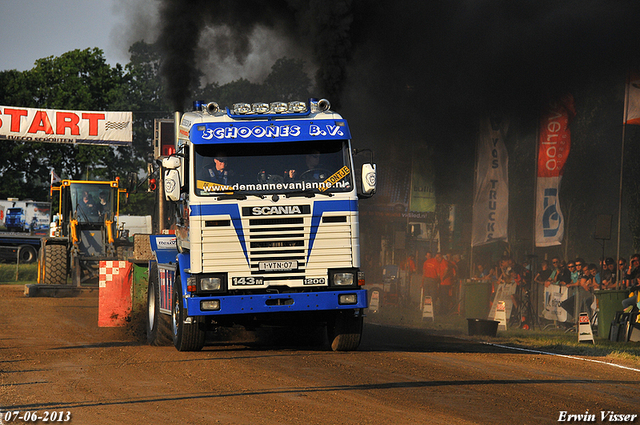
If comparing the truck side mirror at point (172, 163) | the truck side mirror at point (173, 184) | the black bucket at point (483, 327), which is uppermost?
the truck side mirror at point (172, 163)

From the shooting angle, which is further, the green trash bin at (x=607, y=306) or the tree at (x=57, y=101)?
the tree at (x=57, y=101)

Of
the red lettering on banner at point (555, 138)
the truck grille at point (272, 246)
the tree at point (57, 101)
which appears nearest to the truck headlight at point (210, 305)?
the truck grille at point (272, 246)

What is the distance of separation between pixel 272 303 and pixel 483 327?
249 inches

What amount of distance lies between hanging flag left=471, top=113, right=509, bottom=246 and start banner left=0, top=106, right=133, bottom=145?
538 inches

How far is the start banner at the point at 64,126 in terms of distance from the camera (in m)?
28.1

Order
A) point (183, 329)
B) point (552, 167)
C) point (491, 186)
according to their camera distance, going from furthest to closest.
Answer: point (491, 186) → point (552, 167) → point (183, 329)

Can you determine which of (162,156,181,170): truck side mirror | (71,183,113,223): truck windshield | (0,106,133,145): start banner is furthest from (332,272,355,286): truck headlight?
(0,106,133,145): start banner

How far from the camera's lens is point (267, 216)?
33.7 ft

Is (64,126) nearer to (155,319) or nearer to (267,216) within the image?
(155,319)

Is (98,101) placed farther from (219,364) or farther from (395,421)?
(395,421)

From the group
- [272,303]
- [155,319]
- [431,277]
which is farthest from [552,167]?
[272,303]

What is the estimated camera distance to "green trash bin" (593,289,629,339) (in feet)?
47.0

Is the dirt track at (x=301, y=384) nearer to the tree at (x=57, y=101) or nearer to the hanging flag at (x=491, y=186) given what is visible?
the hanging flag at (x=491, y=186)

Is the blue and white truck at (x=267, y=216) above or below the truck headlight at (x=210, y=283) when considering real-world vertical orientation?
above
